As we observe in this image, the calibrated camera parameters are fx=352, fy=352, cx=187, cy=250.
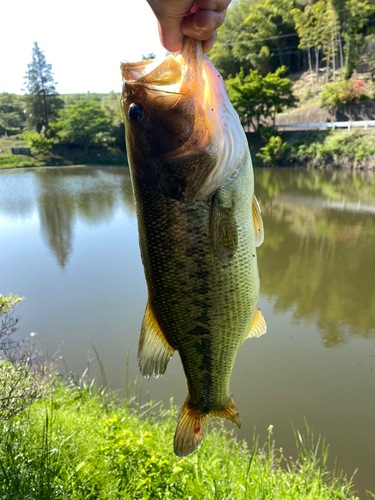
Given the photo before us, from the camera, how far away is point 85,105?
39.7m

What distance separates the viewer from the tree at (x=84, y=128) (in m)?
37.2

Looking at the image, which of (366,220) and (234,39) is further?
(234,39)

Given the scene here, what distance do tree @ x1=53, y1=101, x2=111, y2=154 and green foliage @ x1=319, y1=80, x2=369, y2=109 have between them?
21960 mm

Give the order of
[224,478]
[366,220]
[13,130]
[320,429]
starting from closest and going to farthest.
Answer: [224,478] → [320,429] → [366,220] → [13,130]

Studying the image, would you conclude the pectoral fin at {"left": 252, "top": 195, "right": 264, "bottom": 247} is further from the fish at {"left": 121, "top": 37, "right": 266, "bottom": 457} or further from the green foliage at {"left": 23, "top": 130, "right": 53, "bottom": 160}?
the green foliage at {"left": 23, "top": 130, "right": 53, "bottom": 160}

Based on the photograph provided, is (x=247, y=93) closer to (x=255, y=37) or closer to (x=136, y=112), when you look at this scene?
(x=255, y=37)

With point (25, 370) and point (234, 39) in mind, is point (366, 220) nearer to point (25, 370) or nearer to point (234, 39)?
point (25, 370)

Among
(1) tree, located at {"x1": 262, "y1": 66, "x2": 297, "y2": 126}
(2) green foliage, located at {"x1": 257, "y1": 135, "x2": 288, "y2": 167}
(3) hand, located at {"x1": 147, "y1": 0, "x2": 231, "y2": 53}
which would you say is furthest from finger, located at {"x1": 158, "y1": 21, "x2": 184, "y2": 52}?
(1) tree, located at {"x1": 262, "y1": 66, "x2": 297, "y2": 126}

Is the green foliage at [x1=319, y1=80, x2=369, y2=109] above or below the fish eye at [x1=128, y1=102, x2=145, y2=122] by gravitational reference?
above

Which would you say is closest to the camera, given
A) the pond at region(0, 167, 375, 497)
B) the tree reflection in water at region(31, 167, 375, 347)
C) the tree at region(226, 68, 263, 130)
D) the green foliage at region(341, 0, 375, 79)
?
the pond at region(0, 167, 375, 497)

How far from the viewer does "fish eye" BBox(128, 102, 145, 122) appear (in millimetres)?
1316

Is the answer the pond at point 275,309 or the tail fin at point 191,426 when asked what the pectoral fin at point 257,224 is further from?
the pond at point 275,309

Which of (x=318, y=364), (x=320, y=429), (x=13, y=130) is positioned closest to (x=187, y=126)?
(x=320, y=429)

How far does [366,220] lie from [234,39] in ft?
119
